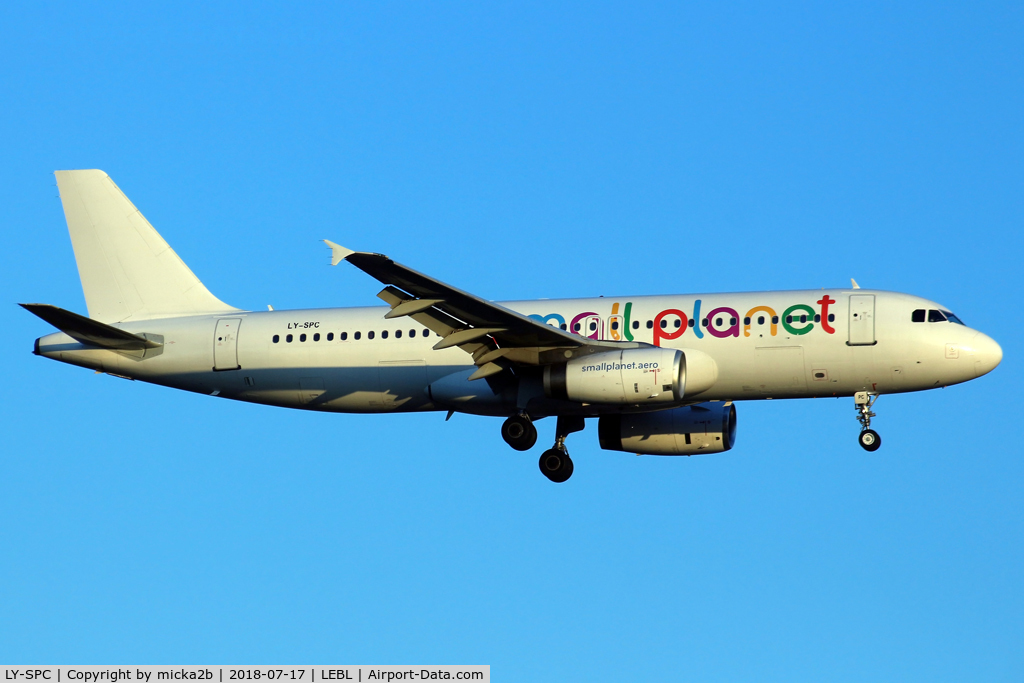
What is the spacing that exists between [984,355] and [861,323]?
9.92ft

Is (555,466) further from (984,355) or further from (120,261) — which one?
(120,261)

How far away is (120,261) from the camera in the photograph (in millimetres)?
40031

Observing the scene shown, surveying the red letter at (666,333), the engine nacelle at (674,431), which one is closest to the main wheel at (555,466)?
the engine nacelle at (674,431)

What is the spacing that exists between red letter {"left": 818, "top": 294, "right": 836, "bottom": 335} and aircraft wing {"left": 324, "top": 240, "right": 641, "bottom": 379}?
4.58 metres

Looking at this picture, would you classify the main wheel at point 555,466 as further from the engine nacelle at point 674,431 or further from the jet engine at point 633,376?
the jet engine at point 633,376

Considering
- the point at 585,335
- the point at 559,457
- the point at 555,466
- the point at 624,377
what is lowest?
A: the point at 555,466

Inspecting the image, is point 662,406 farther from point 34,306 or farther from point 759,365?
point 34,306

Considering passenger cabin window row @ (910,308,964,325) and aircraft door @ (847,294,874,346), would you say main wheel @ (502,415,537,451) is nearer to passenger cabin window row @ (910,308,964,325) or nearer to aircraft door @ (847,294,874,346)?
aircraft door @ (847,294,874,346)

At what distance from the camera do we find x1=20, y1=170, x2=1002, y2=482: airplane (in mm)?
33312

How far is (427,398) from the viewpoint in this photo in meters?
36.4

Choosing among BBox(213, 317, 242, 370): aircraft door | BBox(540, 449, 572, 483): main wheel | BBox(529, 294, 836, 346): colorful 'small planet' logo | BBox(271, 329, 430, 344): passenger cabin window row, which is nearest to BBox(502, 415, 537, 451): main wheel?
BBox(540, 449, 572, 483): main wheel

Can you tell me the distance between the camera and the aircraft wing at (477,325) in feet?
102

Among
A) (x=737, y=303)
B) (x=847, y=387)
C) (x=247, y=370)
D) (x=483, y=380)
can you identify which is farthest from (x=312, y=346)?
(x=847, y=387)

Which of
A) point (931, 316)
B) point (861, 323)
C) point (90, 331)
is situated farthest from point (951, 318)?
point (90, 331)
